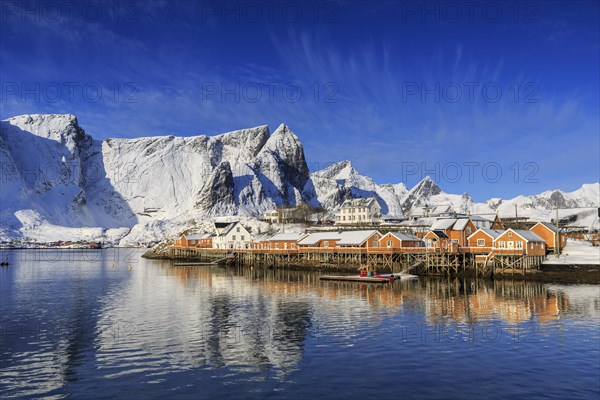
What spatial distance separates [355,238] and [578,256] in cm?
3557

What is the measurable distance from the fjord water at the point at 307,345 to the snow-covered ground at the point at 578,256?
1264cm

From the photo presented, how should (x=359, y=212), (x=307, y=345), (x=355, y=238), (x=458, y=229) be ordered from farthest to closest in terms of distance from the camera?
(x=359, y=212) < (x=355, y=238) < (x=458, y=229) < (x=307, y=345)

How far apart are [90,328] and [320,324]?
55.9 feet

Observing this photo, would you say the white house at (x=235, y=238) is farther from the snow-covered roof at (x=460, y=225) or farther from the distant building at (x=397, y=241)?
the snow-covered roof at (x=460, y=225)

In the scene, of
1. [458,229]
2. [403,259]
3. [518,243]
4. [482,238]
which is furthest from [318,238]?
[518,243]

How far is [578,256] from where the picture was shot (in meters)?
68.7

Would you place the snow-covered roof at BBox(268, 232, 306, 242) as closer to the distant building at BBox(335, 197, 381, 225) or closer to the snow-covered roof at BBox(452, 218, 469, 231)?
the snow-covered roof at BBox(452, 218, 469, 231)

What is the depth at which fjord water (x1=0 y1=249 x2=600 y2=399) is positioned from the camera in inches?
851

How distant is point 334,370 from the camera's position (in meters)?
24.0

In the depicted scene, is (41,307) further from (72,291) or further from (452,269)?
(452,269)

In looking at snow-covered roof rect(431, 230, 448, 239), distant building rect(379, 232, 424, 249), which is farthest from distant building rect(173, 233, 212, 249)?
snow-covered roof rect(431, 230, 448, 239)

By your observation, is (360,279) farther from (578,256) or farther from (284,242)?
(284,242)

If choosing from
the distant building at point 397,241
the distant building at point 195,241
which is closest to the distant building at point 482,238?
the distant building at point 397,241

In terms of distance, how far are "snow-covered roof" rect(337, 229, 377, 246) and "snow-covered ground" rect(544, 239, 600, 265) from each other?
96.6 ft
